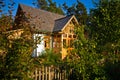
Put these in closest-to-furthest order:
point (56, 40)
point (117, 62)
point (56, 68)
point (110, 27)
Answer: point (56, 68), point (110, 27), point (117, 62), point (56, 40)

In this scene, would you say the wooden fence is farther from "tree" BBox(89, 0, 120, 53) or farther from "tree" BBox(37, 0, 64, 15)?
"tree" BBox(37, 0, 64, 15)

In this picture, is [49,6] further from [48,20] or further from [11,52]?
[11,52]

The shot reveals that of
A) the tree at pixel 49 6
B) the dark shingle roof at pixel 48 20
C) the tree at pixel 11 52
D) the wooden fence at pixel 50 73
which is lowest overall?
the wooden fence at pixel 50 73

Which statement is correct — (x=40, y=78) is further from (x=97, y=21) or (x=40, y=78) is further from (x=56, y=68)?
(x=97, y=21)

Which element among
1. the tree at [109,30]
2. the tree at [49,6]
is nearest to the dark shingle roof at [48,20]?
the tree at [109,30]

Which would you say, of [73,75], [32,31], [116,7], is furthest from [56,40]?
[32,31]

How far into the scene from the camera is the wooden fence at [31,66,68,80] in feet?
27.1

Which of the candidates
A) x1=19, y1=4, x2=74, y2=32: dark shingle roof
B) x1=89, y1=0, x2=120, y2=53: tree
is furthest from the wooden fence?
x1=19, y1=4, x2=74, y2=32: dark shingle roof

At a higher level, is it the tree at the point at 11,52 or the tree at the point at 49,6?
the tree at the point at 49,6

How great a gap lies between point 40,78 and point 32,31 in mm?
2905

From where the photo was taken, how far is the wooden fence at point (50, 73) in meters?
8.26

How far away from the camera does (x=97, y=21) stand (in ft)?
37.5

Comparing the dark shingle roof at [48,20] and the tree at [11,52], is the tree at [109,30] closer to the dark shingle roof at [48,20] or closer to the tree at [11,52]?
the tree at [11,52]

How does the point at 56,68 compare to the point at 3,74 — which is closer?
the point at 3,74
